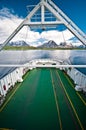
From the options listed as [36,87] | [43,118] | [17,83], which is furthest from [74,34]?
[17,83]

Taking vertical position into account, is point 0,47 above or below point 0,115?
above

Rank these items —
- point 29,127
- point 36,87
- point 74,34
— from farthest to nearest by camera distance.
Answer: point 36,87, point 74,34, point 29,127

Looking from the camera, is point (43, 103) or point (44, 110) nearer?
point (44, 110)

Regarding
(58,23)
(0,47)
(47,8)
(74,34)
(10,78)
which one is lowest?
(10,78)

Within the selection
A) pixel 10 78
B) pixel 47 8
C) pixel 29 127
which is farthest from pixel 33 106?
pixel 47 8

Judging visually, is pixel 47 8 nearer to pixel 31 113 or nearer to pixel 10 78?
pixel 31 113

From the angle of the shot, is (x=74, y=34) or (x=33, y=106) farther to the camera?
(x=33, y=106)

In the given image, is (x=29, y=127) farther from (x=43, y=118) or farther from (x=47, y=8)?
(x=47, y=8)

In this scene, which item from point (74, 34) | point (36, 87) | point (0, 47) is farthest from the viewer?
point (36, 87)
